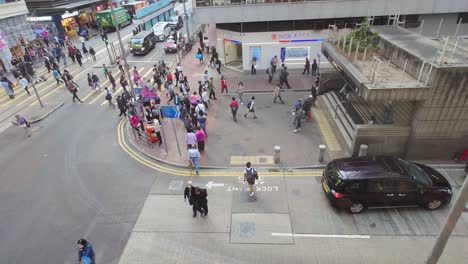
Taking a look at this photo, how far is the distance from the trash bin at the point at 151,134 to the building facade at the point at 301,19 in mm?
10636

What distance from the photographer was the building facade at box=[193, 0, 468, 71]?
19.2 meters

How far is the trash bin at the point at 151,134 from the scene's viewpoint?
1389 cm

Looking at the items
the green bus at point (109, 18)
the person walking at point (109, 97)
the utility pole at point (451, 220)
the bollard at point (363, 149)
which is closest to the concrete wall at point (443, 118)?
the bollard at point (363, 149)

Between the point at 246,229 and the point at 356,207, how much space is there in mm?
3750

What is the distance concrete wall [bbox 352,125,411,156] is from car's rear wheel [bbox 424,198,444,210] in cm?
295

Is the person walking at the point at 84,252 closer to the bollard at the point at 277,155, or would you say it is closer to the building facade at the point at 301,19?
the bollard at the point at 277,155

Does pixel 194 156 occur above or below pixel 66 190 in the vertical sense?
above

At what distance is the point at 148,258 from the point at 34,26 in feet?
119

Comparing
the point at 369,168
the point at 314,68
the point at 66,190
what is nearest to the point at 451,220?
the point at 369,168

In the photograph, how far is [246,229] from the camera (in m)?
9.38

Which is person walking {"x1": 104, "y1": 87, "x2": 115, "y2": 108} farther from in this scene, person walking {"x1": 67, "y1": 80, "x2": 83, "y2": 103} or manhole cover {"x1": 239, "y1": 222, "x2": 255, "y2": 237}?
manhole cover {"x1": 239, "y1": 222, "x2": 255, "y2": 237}

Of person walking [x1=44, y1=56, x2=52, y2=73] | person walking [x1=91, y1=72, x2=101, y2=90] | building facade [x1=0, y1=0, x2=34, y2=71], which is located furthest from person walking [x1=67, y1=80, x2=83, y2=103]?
building facade [x1=0, y1=0, x2=34, y2=71]

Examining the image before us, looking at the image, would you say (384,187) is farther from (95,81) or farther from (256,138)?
(95,81)

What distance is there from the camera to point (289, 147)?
43.7 feet
